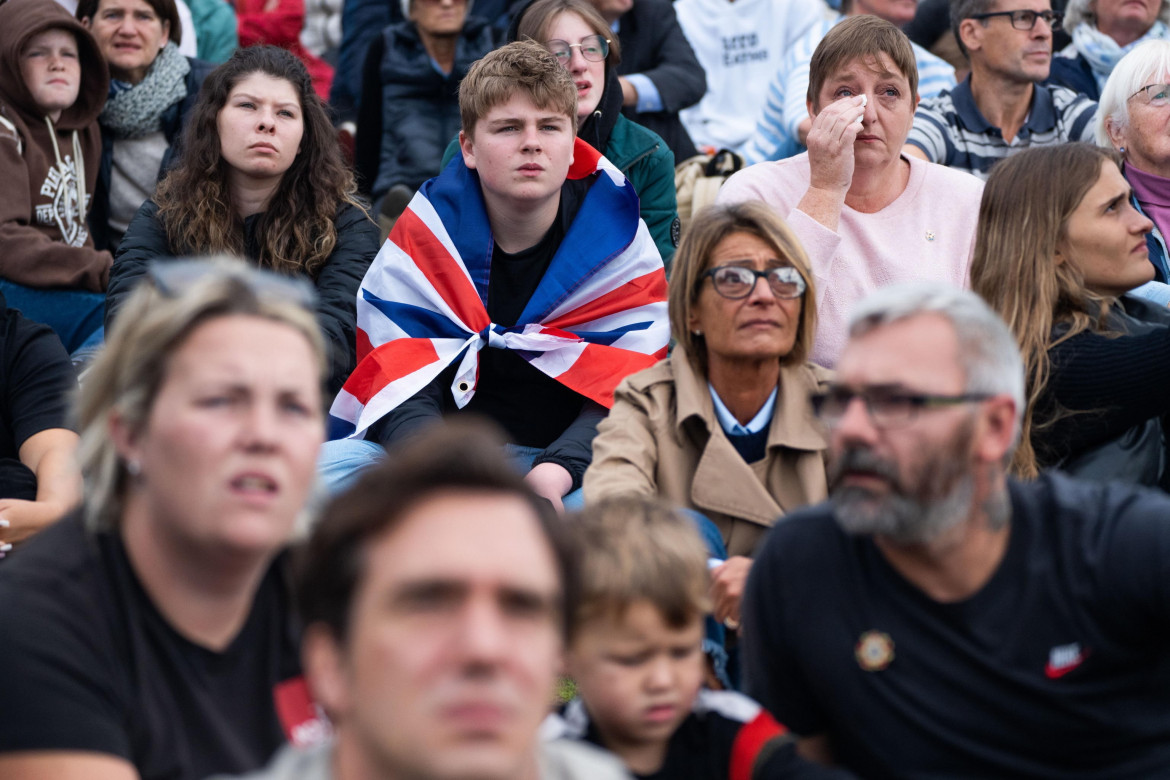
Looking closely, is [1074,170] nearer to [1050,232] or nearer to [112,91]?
[1050,232]

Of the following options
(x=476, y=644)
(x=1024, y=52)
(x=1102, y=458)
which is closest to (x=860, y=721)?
(x=476, y=644)

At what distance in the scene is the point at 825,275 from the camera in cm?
432

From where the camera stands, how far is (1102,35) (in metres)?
6.58

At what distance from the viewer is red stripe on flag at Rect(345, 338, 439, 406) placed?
4.58 metres

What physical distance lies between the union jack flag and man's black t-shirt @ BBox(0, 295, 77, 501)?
935 mm

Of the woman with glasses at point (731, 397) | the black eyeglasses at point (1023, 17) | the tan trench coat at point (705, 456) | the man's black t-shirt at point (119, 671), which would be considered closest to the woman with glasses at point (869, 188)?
the woman with glasses at point (731, 397)

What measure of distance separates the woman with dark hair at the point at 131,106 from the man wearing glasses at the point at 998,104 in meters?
3.21

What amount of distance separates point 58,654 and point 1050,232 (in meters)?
2.87

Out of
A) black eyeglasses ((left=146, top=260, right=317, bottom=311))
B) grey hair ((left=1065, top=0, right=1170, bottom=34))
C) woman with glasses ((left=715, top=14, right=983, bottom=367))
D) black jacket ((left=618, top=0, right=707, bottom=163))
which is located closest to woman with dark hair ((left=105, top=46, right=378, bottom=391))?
woman with glasses ((left=715, top=14, right=983, bottom=367))

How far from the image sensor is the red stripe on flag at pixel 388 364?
4578 mm

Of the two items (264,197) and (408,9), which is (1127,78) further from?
(408,9)

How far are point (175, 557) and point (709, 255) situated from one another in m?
1.94

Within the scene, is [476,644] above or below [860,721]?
above

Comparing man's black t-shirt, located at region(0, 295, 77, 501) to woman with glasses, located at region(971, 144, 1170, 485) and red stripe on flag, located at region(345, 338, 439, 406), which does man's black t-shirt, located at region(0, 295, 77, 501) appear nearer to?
red stripe on flag, located at region(345, 338, 439, 406)
